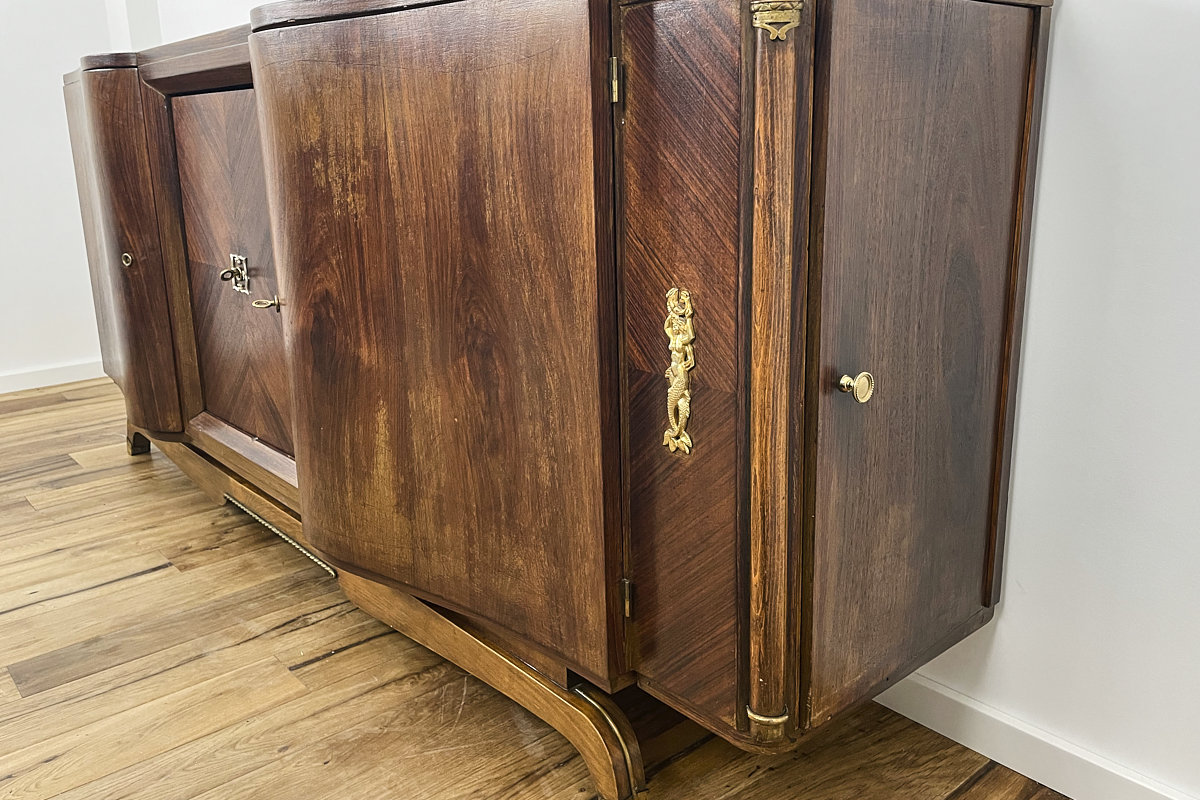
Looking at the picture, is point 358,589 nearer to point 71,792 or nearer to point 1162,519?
point 71,792

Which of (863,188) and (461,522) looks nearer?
(863,188)

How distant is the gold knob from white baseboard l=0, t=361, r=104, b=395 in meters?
2.45

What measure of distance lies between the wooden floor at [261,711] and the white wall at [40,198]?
1.17m

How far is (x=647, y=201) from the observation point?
2.40 feet

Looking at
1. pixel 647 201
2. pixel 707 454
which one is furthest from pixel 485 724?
pixel 647 201

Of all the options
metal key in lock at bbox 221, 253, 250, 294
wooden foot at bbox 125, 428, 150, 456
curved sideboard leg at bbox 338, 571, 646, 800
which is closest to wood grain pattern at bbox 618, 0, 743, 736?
curved sideboard leg at bbox 338, 571, 646, 800

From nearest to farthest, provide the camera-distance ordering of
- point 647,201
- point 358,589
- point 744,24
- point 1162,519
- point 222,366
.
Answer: point 744,24 → point 647,201 → point 1162,519 → point 358,589 → point 222,366

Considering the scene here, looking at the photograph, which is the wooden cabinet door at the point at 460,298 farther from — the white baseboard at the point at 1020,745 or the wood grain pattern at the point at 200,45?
the white baseboard at the point at 1020,745

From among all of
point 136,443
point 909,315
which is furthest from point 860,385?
point 136,443

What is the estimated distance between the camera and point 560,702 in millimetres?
964

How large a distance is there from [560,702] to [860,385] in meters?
0.47

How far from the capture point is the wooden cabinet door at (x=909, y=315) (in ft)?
2.23

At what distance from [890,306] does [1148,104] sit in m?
0.29

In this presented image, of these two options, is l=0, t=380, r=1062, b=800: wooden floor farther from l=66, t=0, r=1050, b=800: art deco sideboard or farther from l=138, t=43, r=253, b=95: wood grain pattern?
l=138, t=43, r=253, b=95: wood grain pattern
